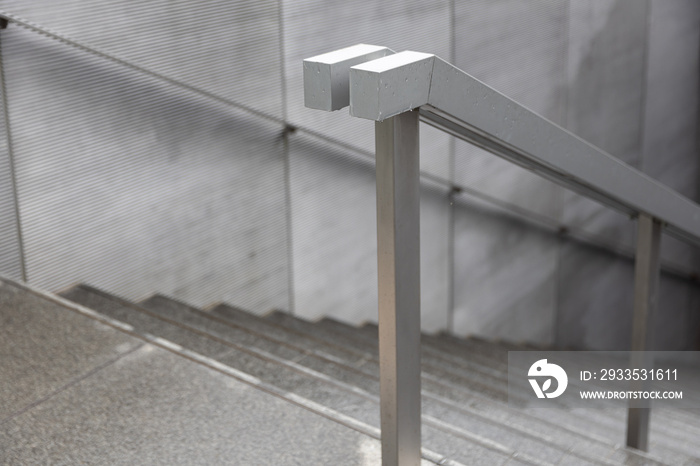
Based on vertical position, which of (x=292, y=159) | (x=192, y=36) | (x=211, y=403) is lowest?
(x=211, y=403)

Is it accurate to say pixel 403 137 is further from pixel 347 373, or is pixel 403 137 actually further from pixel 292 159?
pixel 292 159

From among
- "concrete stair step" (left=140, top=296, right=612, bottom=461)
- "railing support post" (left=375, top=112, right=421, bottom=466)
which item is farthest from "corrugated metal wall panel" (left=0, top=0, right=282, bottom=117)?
"railing support post" (left=375, top=112, right=421, bottom=466)

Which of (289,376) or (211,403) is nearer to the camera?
(211,403)

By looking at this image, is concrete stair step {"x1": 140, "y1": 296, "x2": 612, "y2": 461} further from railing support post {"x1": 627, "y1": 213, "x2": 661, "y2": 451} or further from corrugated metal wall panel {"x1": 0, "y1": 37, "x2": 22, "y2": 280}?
corrugated metal wall panel {"x1": 0, "y1": 37, "x2": 22, "y2": 280}

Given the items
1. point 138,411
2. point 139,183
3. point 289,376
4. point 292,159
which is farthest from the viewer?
point 292,159

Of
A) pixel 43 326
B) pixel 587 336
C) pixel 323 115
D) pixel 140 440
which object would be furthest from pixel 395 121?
pixel 587 336

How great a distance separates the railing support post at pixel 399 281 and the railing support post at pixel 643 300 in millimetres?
1420

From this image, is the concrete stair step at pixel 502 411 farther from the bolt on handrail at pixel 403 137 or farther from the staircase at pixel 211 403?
the bolt on handrail at pixel 403 137

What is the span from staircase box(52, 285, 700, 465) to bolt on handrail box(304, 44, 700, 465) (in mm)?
439

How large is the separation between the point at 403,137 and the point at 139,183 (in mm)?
2604

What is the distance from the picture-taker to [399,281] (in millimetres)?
1563

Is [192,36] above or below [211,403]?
above

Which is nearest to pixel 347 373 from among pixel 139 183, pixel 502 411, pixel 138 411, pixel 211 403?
pixel 502 411

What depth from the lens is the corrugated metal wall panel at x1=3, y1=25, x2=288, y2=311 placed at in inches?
135
